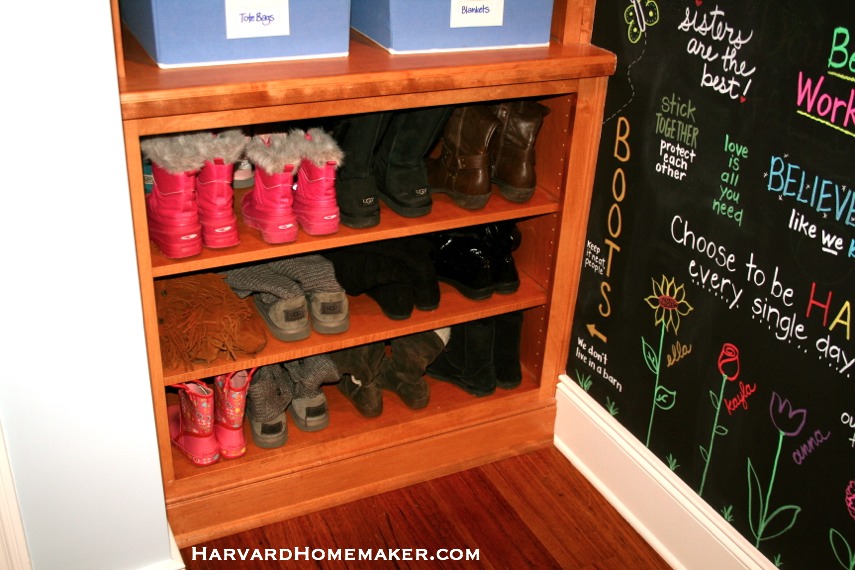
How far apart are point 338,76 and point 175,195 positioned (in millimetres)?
426

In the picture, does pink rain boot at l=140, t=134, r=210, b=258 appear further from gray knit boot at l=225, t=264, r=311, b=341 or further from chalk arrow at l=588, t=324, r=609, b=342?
chalk arrow at l=588, t=324, r=609, b=342

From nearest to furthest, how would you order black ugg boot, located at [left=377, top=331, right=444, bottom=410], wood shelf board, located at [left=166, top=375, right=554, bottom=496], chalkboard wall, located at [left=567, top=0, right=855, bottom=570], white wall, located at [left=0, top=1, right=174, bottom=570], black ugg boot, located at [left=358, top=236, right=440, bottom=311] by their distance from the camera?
1. white wall, located at [left=0, top=1, right=174, bottom=570]
2. chalkboard wall, located at [left=567, top=0, right=855, bottom=570]
3. wood shelf board, located at [left=166, top=375, right=554, bottom=496]
4. black ugg boot, located at [left=358, top=236, right=440, bottom=311]
5. black ugg boot, located at [left=377, top=331, right=444, bottom=410]

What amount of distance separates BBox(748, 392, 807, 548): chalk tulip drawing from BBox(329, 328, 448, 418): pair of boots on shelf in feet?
2.82

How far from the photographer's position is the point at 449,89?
1.83 m

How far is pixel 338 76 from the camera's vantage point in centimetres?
Answer: 169

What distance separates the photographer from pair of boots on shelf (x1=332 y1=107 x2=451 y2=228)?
1964mm

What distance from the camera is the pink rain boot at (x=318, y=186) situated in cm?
188

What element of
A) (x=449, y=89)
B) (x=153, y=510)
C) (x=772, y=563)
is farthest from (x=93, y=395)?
(x=772, y=563)

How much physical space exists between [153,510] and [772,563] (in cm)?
132

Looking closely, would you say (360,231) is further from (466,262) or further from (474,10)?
(474,10)

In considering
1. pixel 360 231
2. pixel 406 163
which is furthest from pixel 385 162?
pixel 360 231

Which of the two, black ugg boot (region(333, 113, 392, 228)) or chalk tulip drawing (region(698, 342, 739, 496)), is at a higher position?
black ugg boot (region(333, 113, 392, 228))

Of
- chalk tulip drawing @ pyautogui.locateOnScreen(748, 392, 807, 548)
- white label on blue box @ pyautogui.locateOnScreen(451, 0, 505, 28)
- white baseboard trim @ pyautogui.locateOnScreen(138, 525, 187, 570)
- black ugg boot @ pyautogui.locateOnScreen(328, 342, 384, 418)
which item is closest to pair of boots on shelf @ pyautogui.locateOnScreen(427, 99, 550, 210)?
white label on blue box @ pyautogui.locateOnScreen(451, 0, 505, 28)

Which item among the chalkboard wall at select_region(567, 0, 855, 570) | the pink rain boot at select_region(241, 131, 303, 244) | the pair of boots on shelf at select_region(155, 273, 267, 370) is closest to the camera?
the chalkboard wall at select_region(567, 0, 855, 570)
